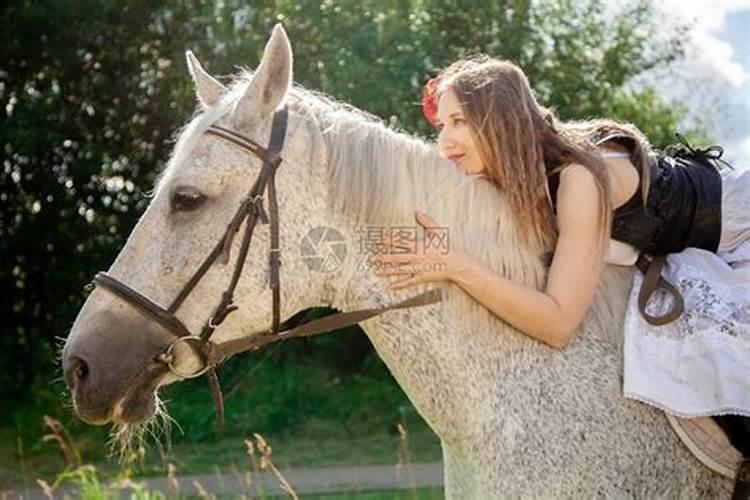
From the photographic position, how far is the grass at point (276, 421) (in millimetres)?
11184

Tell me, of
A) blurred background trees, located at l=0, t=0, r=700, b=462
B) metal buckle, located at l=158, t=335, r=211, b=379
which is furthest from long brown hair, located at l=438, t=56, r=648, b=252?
blurred background trees, located at l=0, t=0, r=700, b=462

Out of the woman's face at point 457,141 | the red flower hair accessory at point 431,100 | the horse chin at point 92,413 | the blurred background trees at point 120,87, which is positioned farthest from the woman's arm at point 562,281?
the blurred background trees at point 120,87

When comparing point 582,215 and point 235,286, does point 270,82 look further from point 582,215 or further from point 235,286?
point 582,215

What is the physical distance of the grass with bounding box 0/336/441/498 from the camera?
36.7 feet

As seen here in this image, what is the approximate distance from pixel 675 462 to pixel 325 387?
10071mm

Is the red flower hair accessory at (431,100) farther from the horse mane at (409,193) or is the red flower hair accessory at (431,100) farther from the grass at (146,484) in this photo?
the grass at (146,484)

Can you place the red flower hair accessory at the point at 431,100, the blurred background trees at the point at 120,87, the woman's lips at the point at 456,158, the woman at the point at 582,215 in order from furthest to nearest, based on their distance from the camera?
the blurred background trees at the point at 120,87 < the red flower hair accessory at the point at 431,100 < the woman's lips at the point at 456,158 < the woman at the point at 582,215

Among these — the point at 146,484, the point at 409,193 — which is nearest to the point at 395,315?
the point at 409,193

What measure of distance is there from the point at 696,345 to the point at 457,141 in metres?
0.82

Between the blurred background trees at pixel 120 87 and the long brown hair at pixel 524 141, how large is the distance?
901 centimetres

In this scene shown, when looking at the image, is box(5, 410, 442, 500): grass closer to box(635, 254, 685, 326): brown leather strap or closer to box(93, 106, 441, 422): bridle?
box(93, 106, 441, 422): bridle

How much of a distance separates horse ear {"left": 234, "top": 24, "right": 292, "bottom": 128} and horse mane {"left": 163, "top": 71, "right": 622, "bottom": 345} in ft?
0.18

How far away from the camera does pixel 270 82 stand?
9.34 feet

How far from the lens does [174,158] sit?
2.94 m
